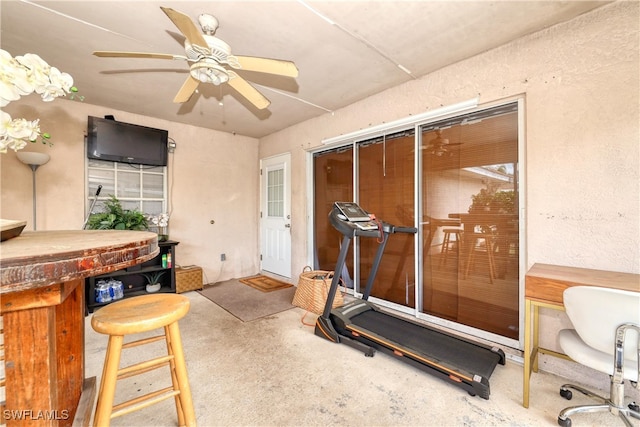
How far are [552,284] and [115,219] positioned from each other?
414 cm

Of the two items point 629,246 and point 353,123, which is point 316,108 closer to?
point 353,123

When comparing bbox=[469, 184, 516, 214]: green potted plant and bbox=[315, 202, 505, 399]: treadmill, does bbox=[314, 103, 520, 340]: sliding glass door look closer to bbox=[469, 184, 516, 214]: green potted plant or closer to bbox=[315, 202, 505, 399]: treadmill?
bbox=[469, 184, 516, 214]: green potted plant

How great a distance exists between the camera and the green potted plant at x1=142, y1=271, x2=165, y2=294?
3.72m

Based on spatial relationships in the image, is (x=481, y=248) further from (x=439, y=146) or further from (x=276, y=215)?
A: (x=276, y=215)

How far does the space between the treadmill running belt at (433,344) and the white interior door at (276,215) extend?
2.16 meters

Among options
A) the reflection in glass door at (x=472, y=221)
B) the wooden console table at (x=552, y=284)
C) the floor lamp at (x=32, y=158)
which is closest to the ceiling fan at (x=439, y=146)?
the reflection in glass door at (x=472, y=221)

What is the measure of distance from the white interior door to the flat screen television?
164 centimetres

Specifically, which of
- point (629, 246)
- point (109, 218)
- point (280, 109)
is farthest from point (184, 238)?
point (629, 246)

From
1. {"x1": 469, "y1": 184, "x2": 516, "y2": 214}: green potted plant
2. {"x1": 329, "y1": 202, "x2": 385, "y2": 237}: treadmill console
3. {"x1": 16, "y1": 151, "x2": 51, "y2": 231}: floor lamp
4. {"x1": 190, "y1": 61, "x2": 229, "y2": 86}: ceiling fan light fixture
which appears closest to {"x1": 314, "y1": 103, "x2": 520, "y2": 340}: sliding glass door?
{"x1": 469, "y1": 184, "x2": 516, "y2": 214}: green potted plant

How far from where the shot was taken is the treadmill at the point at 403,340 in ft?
6.16

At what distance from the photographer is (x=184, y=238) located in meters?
4.33

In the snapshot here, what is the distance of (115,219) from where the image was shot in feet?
10.7

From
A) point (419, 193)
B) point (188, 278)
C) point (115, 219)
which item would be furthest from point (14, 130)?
point (188, 278)

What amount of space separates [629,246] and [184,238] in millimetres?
4860
